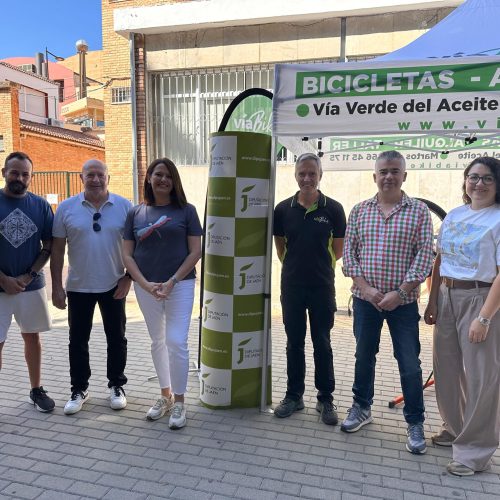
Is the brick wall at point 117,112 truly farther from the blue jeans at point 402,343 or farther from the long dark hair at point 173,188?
the blue jeans at point 402,343

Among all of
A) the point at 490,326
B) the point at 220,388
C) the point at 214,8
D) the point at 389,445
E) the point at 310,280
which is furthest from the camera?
the point at 214,8

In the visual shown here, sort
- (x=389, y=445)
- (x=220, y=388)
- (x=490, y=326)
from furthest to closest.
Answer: (x=220, y=388)
(x=389, y=445)
(x=490, y=326)

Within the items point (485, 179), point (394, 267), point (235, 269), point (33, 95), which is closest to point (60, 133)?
point (33, 95)

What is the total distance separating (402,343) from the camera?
3.17 m

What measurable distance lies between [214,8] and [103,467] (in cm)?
889

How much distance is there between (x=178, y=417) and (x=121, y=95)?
30.1 feet

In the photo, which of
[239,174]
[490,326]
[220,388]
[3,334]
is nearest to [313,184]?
[239,174]

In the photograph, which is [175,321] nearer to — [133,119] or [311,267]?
[311,267]

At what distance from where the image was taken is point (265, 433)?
3.40 m

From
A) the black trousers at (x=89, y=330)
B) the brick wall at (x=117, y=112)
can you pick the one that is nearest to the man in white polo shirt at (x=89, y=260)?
the black trousers at (x=89, y=330)

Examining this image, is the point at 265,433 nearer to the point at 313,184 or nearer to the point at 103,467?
the point at 103,467

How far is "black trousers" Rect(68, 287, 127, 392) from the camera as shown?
3627 millimetres

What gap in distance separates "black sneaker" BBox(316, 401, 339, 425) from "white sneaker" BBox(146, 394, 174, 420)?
116 cm

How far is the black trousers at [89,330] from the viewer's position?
3.63 meters
